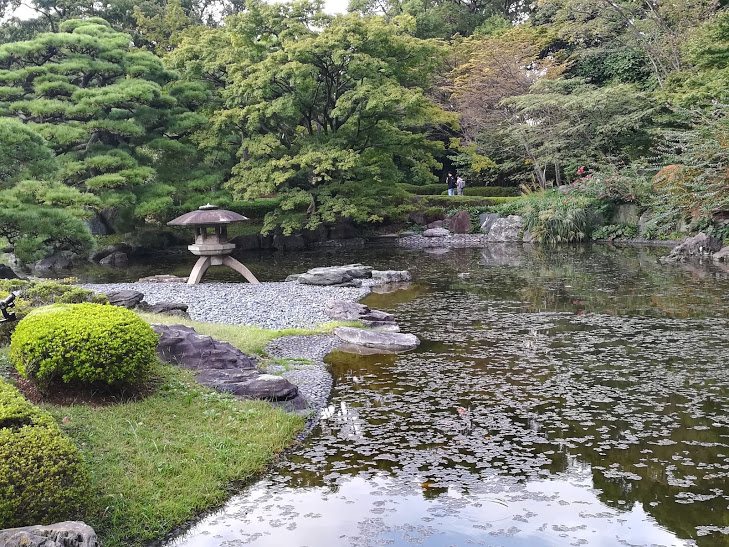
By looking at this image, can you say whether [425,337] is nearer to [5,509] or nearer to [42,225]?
[5,509]

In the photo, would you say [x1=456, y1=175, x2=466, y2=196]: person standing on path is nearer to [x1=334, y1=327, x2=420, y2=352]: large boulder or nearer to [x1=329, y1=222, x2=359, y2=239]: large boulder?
[x1=329, y1=222, x2=359, y2=239]: large boulder

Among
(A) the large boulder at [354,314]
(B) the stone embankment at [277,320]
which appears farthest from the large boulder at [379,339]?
(A) the large boulder at [354,314]

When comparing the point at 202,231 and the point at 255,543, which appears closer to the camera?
the point at 255,543

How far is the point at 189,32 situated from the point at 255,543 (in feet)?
84.6

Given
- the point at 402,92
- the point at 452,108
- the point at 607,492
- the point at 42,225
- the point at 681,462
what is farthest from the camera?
the point at 452,108

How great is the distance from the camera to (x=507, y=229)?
2389cm

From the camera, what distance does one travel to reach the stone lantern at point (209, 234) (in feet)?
43.7

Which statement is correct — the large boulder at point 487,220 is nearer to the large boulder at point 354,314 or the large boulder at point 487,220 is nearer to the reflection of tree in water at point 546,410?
the reflection of tree in water at point 546,410

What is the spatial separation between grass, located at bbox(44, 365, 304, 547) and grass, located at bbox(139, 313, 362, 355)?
6.33 ft

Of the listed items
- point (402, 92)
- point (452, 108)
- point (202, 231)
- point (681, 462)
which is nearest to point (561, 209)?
point (402, 92)

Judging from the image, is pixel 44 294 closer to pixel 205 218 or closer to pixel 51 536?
pixel 51 536

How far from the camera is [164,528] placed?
165 inches

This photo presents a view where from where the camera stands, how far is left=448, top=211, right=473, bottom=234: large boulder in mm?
25484

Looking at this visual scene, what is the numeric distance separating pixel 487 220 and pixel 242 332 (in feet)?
59.1
